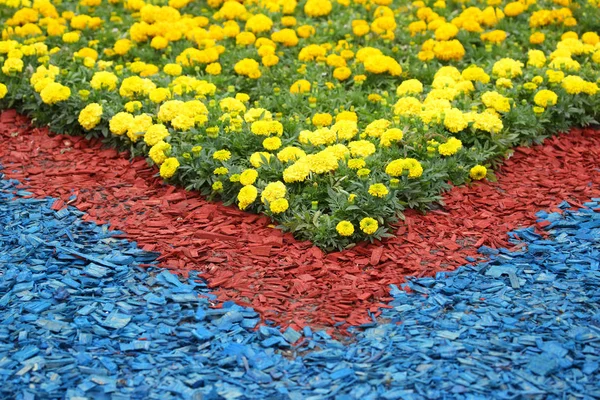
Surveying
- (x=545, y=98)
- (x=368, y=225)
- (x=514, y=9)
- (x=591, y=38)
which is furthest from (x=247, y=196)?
(x=514, y=9)

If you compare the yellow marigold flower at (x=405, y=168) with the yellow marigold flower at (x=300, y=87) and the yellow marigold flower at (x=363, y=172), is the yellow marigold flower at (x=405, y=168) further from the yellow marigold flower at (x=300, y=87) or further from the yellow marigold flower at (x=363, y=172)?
the yellow marigold flower at (x=300, y=87)

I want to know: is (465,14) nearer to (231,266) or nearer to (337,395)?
(231,266)

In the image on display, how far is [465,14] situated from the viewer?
280 inches

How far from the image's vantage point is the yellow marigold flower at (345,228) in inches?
175

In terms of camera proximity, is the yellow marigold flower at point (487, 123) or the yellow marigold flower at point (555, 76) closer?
the yellow marigold flower at point (487, 123)

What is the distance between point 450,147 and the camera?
510cm

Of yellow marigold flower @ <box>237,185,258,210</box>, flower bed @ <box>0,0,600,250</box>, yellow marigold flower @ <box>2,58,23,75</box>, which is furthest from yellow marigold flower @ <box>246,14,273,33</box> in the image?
yellow marigold flower @ <box>237,185,258,210</box>

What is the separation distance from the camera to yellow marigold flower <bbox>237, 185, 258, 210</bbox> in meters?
4.73

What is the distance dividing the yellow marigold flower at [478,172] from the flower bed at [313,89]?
0.01 meters

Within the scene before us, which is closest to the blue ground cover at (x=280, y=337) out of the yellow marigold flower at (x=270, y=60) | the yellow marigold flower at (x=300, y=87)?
the yellow marigold flower at (x=300, y=87)

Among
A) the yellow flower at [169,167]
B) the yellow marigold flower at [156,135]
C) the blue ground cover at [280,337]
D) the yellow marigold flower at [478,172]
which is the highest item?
the yellow marigold flower at [478,172]

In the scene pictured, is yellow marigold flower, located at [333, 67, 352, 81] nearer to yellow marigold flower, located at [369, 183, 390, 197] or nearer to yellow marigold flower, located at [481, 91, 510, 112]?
yellow marigold flower, located at [481, 91, 510, 112]

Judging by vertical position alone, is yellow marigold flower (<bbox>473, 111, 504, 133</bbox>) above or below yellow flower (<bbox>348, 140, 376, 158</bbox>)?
above

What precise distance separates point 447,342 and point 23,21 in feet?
17.2
